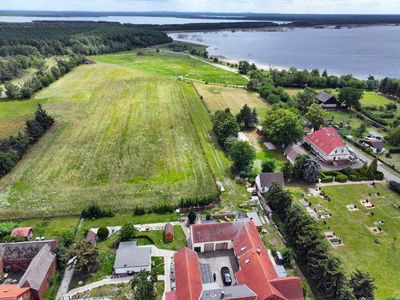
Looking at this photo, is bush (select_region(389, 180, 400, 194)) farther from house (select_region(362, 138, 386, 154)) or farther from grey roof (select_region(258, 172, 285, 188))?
grey roof (select_region(258, 172, 285, 188))

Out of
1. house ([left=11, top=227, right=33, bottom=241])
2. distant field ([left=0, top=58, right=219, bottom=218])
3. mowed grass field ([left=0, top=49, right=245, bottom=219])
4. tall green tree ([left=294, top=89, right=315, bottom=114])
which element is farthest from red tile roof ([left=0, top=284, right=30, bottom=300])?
tall green tree ([left=294, top=89, right=315, bottom=114])

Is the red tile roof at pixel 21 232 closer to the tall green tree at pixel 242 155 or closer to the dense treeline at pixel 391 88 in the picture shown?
the tall green tree at pixel 242 155

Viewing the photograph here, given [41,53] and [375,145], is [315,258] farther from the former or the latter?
[41,53]

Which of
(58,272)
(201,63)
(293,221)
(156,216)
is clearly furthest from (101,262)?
(201,63)

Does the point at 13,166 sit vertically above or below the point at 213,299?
below

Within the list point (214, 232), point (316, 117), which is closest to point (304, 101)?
point (316, 117)

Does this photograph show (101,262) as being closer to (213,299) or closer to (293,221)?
(213,299)

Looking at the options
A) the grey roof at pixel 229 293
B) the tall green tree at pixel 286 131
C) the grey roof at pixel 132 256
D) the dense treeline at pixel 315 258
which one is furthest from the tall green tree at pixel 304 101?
the grey roof at pixel 229 293
